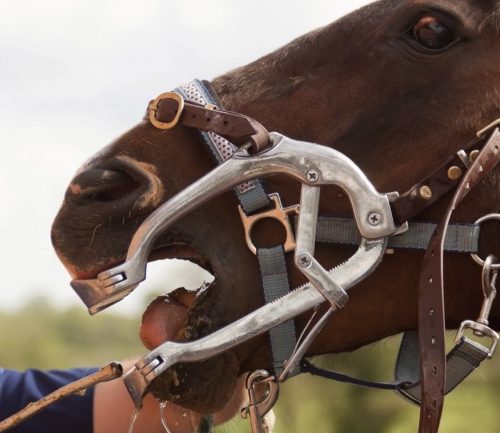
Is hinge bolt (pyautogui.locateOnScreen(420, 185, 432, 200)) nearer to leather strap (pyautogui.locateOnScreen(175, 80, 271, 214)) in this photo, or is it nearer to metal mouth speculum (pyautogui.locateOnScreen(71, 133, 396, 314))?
metal mouth speculum (pyautogui.locateOnScreen(71, 133, 396, 314))

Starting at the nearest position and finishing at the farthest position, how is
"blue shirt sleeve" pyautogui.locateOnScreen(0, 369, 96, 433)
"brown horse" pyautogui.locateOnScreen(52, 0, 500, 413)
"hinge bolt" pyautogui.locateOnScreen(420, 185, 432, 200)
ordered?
"hinge bolt" pyautogui.locateOnScreen(420, 185, 432, 200) → "brown horse" pyautogui.locateOnScreen(52, 0, 500, 413) → "blue shirt sleeve" pyautogui.locateOnScreen(0, 369, 96, 433)

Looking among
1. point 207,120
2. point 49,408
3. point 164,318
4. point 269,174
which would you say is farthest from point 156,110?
point 49,408

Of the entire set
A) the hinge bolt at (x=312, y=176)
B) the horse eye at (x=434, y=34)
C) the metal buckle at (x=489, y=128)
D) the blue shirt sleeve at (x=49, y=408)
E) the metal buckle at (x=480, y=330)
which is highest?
the horse eye at (x=434, y=34)

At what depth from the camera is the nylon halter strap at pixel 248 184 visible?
360 centimetres

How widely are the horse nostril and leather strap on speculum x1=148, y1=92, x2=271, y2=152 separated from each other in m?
0.22

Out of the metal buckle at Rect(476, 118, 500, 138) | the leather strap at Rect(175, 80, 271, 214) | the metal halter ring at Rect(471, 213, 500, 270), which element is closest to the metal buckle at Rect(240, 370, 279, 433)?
the leather strap at Rect(175, 80, 271, 214)

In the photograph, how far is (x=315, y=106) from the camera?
3.78 meters

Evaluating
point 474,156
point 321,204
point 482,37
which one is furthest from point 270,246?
point 482,37

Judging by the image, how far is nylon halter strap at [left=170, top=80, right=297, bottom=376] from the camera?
142 inches

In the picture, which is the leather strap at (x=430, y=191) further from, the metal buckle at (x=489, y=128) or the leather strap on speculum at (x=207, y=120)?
the leather strap on speculum at (x=207, y=120)

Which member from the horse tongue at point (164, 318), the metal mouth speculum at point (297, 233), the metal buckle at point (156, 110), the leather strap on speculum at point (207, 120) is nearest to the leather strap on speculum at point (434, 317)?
the metal mouth speculum at point (297, 233)

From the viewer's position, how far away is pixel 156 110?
12.2ft

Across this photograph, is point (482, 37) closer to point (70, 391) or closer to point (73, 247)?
point (73, 247)

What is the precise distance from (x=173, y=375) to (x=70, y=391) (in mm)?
354
